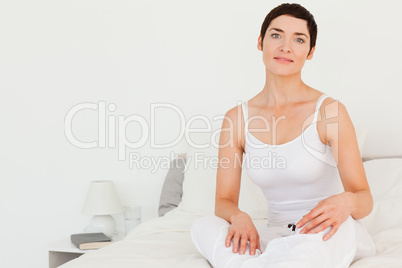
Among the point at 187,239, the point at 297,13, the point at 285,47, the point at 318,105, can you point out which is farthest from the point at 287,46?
the point at 187,239

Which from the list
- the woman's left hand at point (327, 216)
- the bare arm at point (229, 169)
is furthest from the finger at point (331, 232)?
the bare arm at point (229, 169)

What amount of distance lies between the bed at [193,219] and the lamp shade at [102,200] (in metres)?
0.32

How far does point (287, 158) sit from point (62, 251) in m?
1.49

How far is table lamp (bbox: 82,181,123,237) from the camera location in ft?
9.43

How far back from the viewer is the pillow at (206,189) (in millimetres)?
2379

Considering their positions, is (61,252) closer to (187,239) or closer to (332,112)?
(187,239)

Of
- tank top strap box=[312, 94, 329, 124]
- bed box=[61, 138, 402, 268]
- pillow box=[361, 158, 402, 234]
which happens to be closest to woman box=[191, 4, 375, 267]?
tank top strap box=[312, 94, 329, 124]

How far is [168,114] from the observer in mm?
3068

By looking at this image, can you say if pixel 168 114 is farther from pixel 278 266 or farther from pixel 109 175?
pixel 278 266

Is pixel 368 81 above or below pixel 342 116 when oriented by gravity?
above

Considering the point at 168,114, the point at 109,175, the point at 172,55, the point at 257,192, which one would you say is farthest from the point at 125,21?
the point at 257,192

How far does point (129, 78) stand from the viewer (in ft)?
10.3

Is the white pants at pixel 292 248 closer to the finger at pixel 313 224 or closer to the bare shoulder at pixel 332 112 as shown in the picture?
the finger at pixel 313 224

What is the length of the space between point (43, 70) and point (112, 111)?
0.54 m
